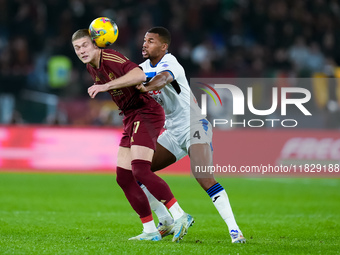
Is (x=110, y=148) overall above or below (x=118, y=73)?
below

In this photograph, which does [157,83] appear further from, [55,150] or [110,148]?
[55,150]

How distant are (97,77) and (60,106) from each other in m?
10.7

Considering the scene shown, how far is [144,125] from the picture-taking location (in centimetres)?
723

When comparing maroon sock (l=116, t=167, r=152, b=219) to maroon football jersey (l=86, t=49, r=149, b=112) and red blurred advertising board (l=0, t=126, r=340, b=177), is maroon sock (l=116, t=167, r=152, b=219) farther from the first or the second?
red blurred advertising board (l=0, t=126, r=340, b=177)

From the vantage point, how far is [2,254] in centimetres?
608

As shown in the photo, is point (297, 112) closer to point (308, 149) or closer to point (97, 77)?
point (308, 149)

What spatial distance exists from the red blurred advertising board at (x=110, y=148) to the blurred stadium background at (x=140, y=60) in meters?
0.03

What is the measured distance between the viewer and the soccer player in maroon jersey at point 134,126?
277 inches

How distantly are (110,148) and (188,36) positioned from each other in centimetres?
527

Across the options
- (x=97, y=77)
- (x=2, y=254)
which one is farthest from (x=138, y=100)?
(x=2, y=254)

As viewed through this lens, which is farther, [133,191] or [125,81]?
[133,191]

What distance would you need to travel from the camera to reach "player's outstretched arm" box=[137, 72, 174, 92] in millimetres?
6844

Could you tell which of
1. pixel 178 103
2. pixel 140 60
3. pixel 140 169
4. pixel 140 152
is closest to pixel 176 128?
pixel 178 103

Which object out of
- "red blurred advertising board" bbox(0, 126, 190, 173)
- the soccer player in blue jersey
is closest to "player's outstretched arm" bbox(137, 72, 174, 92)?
the soccer player in blue jersey
